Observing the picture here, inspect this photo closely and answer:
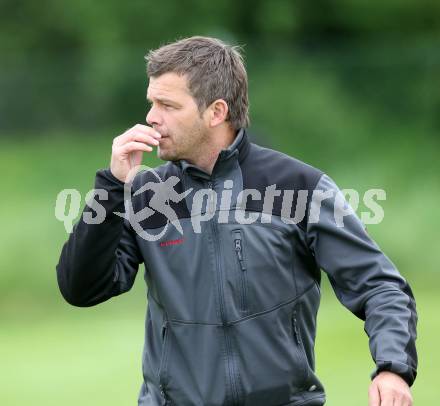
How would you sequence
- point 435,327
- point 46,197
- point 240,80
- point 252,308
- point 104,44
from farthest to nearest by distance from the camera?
point 104,44 < point 46,197 < point 435,327 < point 240,80 < point 252,308

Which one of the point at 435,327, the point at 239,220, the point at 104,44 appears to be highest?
the point at 104,44

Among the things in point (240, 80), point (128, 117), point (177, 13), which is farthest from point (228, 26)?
point (240, 80)

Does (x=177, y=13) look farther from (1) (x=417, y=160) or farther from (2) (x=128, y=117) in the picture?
(1) (x=417, y=160)

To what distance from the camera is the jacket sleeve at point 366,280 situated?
4.00 metres

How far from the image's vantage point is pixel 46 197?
15.2 metres

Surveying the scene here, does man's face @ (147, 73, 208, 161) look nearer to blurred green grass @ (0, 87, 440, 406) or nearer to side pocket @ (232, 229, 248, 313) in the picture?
side pocket @ (232, 229, 248, 313)

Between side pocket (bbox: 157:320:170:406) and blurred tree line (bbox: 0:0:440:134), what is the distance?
11904mm

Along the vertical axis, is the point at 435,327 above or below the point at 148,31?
below

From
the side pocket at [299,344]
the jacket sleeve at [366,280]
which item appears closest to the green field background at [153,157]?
the side pocket at [299,344]

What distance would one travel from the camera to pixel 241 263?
14.1 feet

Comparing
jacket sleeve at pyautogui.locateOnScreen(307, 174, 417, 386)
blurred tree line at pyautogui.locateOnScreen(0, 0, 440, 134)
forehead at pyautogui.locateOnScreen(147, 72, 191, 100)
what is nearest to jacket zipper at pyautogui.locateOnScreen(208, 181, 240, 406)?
jacket sleeve at pyautogui.locateOnScreen(307, 174, 417, 386)

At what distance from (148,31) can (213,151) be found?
1857 cm

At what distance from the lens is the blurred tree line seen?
1644 cm

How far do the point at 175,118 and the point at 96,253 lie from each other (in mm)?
593
